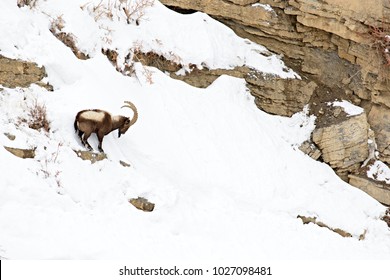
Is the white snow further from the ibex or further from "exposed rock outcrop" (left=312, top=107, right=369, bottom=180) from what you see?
the ibex

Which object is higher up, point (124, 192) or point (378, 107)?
point (378, 107)

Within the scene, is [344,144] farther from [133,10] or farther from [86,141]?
[86,141]

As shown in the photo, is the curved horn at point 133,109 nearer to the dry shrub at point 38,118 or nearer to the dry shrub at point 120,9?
the dry shrub at point 38,118

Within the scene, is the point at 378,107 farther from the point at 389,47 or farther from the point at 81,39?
the point at 81,39

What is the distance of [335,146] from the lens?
9656mm

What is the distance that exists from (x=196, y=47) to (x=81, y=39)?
221 centimetres

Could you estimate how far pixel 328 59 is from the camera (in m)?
10.5

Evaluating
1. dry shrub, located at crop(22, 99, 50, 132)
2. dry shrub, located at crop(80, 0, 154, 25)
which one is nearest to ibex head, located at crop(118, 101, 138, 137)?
dry shrub, located at crop(22, 99, 50, 132)

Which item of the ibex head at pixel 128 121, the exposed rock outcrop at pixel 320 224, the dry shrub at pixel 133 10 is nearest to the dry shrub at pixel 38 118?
the ibex head at pixel 128 121

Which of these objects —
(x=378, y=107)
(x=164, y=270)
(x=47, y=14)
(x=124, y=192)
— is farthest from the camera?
(x=378, y=107)

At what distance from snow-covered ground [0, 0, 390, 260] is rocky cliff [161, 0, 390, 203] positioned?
297 millimetres

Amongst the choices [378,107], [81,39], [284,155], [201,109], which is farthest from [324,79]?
[81,39]

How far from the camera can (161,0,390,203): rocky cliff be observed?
382 inches

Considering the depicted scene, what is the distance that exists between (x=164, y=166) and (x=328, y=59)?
14.1 feet
